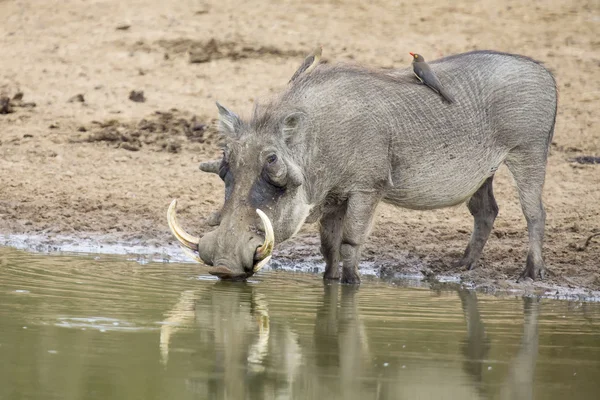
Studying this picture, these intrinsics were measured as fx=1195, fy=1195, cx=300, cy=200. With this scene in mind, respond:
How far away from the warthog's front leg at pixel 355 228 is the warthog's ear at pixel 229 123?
0.87 meters

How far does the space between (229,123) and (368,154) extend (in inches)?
36.6

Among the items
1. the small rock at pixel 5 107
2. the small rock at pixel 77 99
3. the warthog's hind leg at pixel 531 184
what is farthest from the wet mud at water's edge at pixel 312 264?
the small rock at pixel 77 99

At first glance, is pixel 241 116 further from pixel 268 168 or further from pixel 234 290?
pixel 234 290

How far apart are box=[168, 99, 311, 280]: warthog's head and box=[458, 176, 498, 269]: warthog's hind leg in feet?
5.19

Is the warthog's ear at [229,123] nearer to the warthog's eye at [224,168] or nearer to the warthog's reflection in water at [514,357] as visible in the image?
the warthog's eye at [224,168]

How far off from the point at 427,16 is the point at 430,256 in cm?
573

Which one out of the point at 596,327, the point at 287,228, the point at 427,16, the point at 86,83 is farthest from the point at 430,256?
the point at 427,16

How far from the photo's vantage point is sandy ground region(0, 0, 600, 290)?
9062mm

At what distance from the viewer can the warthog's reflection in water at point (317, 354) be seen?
4.66m

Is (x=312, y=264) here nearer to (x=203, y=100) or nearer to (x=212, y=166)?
(x=212, y=166)

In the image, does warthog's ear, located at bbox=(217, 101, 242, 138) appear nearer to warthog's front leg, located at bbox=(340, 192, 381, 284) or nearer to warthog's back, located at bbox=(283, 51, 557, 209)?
warthog's back, located at bbox=(283, 51, 557, 209)

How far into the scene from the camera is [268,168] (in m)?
6.96

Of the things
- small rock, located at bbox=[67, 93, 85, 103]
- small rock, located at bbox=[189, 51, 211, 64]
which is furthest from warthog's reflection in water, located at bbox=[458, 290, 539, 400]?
small rock, located at bbox=[189, 51, 211, 64]

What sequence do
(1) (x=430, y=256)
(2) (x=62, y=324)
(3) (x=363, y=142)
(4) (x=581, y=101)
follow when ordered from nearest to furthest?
(2) (x=62, y=324)
(3) (x=363, y=142)
(1) (x=430, y=256)
(4) (x=581, y=101)
